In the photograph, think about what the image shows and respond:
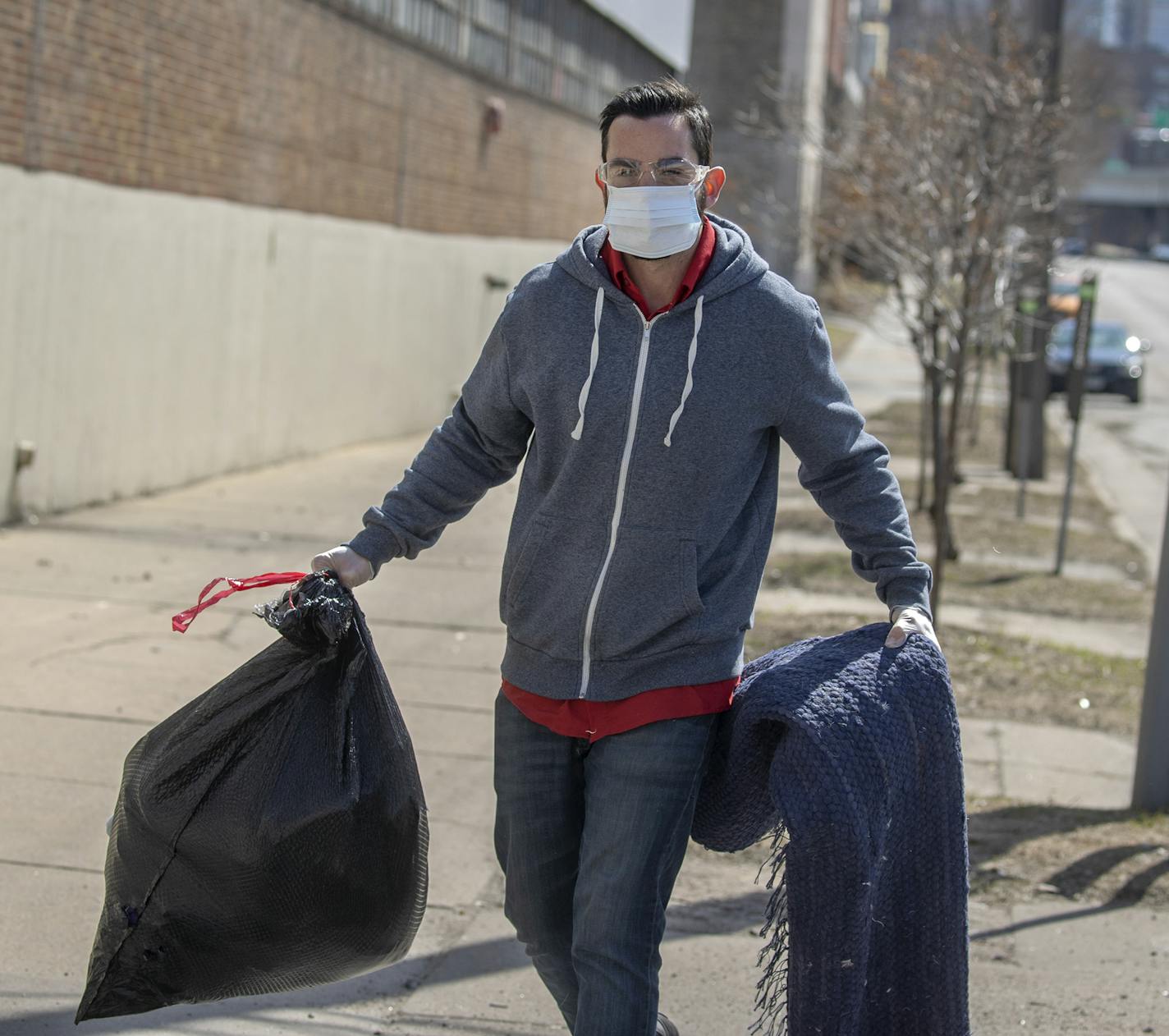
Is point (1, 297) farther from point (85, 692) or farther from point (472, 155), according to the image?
point (472, 155)

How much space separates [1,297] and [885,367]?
2314cm

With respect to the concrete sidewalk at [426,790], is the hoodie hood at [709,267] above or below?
above

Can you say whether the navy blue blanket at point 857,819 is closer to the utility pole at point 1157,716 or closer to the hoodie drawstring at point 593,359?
the hoodie drawstring at point 593,359

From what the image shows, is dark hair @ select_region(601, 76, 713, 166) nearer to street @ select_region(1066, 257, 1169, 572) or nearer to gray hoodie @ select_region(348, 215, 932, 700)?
gray hoodie @ select_region(348, 215, 932, 700)

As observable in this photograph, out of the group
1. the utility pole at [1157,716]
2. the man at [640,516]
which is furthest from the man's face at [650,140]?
the utility pole at [1157,716]

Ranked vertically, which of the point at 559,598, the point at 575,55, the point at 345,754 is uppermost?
the point at 575,55

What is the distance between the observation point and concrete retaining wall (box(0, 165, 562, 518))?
9.62 metres

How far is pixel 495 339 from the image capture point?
2998 millimetres

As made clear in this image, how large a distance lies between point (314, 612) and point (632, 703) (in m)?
0.58

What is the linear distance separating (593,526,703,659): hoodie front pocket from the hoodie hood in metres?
0.41

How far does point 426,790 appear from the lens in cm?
550

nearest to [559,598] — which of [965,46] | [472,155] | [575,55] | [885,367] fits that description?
[965,46]

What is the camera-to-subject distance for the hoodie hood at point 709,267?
2.85 metres

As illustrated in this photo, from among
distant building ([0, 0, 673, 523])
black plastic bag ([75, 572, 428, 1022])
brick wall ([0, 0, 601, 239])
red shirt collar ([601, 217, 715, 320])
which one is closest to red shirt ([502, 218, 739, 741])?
red shirt collar ([601, 217, 715, 320])
